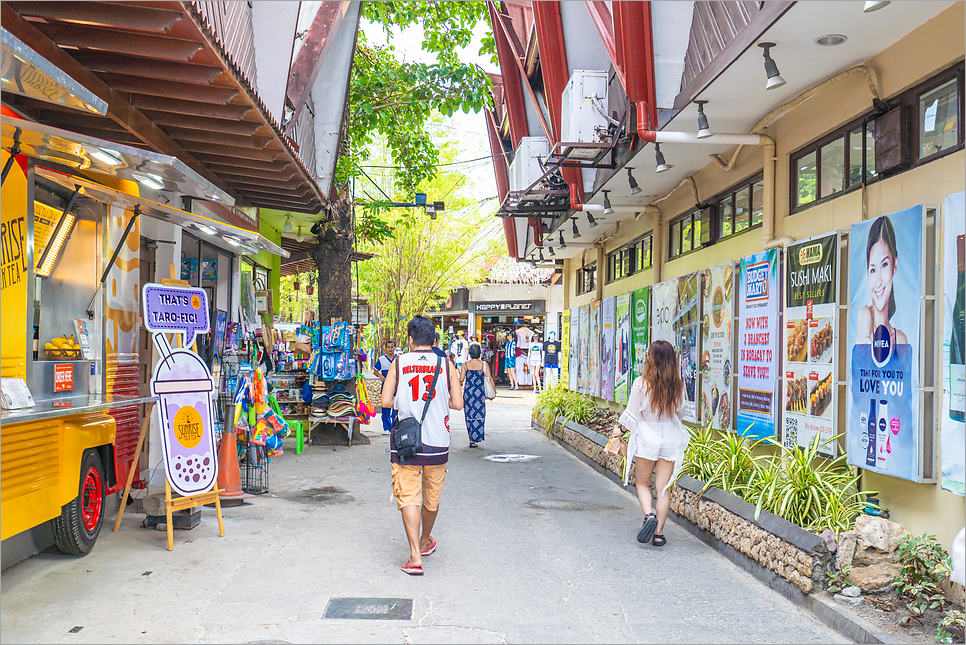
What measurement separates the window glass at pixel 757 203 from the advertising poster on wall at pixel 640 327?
320 cm

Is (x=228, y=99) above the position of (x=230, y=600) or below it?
above

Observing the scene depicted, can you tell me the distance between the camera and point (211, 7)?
5367mm

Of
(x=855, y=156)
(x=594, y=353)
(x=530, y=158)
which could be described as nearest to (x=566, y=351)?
(x=594, y=353)

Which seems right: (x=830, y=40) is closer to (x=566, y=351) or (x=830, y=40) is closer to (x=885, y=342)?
(x=885, y=342)

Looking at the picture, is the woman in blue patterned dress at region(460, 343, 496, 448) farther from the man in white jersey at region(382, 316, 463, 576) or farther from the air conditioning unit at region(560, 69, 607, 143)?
the man in white jersey at region(382, 316, 463, 576)

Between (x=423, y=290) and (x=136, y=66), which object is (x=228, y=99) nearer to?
(x=136, y=66)

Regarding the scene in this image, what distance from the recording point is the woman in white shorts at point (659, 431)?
6.61 meters

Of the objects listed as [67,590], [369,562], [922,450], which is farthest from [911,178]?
[67,590]

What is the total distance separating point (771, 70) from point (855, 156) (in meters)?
1.19

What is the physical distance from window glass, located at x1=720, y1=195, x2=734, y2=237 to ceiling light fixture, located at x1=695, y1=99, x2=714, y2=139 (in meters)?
1.98

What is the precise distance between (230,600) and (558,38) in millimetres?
8464

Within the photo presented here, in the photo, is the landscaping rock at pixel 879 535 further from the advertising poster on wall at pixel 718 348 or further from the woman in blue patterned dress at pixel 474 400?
the woman in blue patterned dress at pixel 474 400

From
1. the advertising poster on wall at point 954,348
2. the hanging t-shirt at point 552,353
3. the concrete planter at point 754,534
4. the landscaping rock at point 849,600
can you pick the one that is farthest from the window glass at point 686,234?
the hanging t-shirt at point 552,353

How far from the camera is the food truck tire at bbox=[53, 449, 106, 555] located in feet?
18.2
